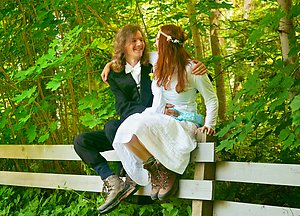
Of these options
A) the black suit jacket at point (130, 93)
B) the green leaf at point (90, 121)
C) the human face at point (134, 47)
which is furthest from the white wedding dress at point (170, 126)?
the green leaf at point (90, 121)

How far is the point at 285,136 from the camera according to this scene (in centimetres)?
319

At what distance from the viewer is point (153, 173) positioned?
12.1 ft

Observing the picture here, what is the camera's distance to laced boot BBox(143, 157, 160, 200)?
12.0 feet

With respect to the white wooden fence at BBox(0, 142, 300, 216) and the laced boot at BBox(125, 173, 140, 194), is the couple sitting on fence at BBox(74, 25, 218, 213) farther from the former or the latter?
the white wooden fence at BBox(0, 142, 300, 216)

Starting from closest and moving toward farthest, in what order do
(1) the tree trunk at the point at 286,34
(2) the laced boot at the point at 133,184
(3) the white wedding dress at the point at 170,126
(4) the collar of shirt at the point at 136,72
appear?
(3) the white wedding dress at the point at 170,126 < (1) the tree trunk at the point at 286,34 < (2) the laced boot at the point at 133,184 < (4) the collar of shirt at the point at 136,72

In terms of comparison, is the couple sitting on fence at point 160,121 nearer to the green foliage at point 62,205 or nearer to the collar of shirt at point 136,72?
the collar of shirt at point 136,72

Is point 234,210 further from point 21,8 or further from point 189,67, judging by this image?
point 21,8

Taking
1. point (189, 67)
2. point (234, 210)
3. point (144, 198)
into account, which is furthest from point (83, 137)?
point (234, 210)

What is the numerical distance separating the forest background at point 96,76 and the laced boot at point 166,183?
0.32 metres

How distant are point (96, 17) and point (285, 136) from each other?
2.67 meters

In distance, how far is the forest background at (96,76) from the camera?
361cm

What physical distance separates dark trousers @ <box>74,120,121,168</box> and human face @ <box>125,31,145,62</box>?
506mm

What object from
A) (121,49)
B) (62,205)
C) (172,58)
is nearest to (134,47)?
(121,49)

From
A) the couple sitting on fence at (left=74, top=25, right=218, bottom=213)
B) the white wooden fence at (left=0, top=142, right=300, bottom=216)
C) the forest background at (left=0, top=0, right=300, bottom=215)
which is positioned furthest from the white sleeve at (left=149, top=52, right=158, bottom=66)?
the white wooden fence at (left=0, top=142, right=300, bottom=216)
